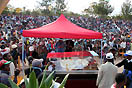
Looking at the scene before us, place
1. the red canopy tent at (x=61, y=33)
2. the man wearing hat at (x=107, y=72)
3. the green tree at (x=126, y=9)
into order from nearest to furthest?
the man wearing hat at (x=107, y=72), the red canopy tent at (x=61, y=33), the green tree at (x=126, y=9)

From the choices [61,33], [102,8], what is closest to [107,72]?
[61,33]

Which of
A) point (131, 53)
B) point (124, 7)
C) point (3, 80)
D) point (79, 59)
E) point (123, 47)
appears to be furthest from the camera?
point (124, 7)

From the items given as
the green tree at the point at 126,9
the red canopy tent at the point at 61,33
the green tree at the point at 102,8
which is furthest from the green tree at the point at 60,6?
the red canopy tent at the point at 61,33

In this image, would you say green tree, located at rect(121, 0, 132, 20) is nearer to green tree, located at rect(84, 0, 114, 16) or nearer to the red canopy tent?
green tree, located at rect(84, 0, 114, 16)

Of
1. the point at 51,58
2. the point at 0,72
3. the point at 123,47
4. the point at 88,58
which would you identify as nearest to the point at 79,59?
the point at 88,58

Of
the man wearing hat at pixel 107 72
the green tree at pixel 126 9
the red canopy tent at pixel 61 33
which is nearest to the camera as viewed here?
the man wearing hat at pixel 107 72

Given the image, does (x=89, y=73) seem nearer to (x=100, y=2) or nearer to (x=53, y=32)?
(x=53, y=32)

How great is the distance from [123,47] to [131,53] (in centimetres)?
934

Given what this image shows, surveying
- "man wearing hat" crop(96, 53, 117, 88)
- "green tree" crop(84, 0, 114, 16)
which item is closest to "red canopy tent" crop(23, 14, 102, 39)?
"man wearing hat" crop(96, 53, 117, 88)

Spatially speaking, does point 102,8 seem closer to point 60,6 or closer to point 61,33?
point 60,6

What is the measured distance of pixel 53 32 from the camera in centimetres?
680

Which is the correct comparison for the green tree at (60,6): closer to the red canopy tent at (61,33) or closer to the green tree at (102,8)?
the green tree at (102,8)

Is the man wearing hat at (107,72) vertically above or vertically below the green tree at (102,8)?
below

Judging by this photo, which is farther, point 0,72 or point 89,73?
→ point 89,73
